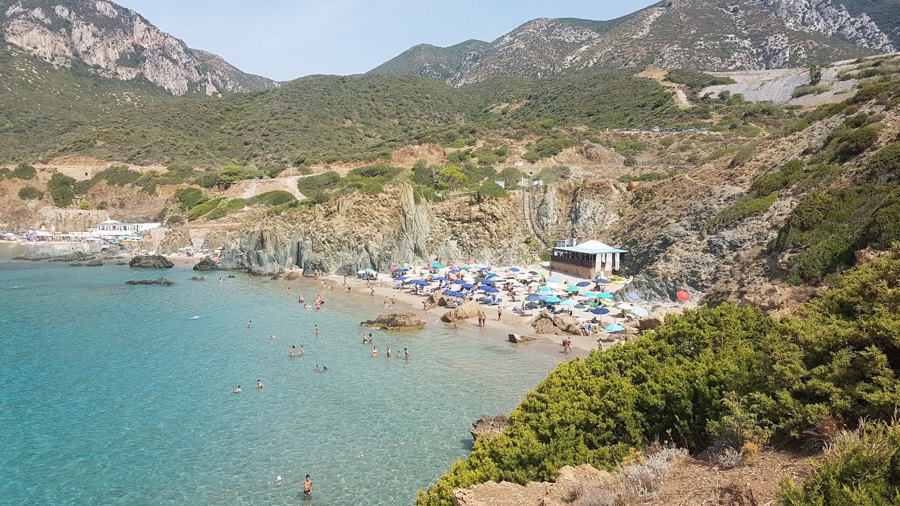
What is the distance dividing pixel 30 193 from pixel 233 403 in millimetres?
80689

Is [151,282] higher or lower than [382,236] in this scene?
lower

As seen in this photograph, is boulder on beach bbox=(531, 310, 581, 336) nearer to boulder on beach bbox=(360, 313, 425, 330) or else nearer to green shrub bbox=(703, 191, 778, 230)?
boulder on beach bbox=(360, 313, 425, 330)

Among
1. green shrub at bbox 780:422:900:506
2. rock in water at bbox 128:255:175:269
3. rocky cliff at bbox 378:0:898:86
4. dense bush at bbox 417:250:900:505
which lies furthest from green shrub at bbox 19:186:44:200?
rocky cliff at bbox 378:0:898:86

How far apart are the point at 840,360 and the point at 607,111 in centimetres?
8527

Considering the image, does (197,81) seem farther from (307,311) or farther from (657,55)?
(307,311)

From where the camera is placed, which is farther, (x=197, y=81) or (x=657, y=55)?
(x=197, y=81)

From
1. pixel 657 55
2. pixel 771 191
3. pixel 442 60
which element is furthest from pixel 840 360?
pixel 442 60

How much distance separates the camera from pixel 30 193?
78562mm

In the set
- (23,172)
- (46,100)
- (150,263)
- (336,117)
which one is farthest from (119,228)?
(46,100)

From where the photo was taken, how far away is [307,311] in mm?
35625

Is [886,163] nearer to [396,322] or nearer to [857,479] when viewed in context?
[857,479]

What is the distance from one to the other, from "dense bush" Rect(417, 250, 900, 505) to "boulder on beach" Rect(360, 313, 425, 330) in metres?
19.4

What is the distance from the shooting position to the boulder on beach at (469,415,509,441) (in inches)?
630

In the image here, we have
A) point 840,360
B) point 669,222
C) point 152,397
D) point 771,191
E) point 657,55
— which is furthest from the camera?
point 657,55
